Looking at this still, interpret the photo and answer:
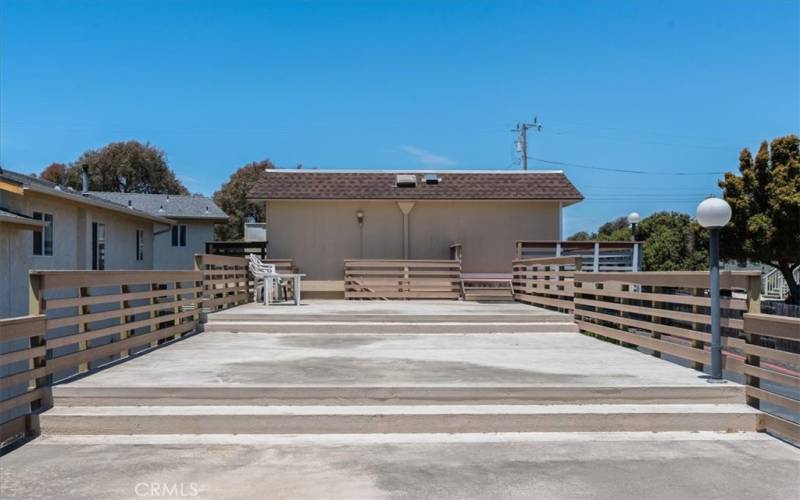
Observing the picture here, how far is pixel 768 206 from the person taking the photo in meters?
21.1

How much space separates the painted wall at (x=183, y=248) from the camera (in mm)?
28078

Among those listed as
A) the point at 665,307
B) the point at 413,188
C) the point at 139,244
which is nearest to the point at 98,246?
the point at 139,244

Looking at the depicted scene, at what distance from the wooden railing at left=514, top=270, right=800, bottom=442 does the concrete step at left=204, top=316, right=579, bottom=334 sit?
0.56 metres

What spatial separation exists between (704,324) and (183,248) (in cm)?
2619

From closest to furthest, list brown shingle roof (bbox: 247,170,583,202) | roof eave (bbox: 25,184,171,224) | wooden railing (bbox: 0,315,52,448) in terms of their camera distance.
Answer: wooden railing (bbox: 0,315,52,448) → roof eave (bbox: 25,184,171,224) → brown shingle roof (bbox: 247,170,583,202)

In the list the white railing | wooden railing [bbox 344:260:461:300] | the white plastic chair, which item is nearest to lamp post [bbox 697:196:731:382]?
the white plastic chair

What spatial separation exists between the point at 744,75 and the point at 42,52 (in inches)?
690

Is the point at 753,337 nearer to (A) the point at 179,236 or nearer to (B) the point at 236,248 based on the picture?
(B) the point at 236,248

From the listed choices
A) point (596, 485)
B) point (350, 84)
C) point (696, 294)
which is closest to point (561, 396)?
point (596, 485)

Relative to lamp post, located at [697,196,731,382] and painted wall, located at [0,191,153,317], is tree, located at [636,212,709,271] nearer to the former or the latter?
painted wall, located at [0,191,153,317]

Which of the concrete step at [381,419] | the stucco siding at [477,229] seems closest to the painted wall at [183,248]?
the stucco siding at [477,229]

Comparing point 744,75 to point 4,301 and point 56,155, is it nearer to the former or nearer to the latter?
point 4,301

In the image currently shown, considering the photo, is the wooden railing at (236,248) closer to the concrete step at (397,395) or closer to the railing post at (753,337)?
the concrete step at (397,395)

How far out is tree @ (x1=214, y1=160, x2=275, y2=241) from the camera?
4428 centimetres
